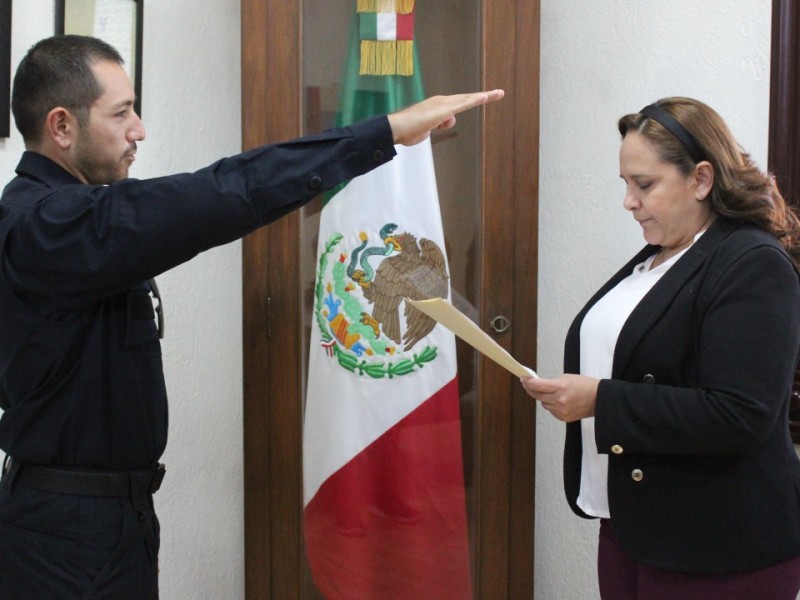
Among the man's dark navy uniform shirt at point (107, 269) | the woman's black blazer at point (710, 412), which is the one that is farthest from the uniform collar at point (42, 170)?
the woman's black blazer at point (710, 412)

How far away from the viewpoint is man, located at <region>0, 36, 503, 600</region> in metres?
1.08

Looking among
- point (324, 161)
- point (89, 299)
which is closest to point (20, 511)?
point (89, 299)

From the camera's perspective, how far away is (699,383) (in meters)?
1.29

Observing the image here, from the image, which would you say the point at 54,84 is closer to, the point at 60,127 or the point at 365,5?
the point at 60,127

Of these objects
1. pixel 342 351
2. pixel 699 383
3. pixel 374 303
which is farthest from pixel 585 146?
pixel 699 383

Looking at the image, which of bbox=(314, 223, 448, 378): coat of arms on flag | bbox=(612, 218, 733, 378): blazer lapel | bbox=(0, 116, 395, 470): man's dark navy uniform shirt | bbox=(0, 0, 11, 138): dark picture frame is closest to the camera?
bbox=(0, 116, 395, 470): man's dark navy uniform shirt

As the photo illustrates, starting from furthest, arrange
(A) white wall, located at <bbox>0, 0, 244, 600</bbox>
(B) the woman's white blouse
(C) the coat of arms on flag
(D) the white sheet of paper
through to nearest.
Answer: (A) white wall, located at <bbox>0, 0, 244, 600</bbox>, (C) the coat of arms on flag, (B) the woman's white blouse, (D) the white sheet of paper

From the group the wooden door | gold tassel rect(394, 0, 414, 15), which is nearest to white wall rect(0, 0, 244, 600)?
the wooden door

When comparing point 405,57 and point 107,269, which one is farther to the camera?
point 405,57

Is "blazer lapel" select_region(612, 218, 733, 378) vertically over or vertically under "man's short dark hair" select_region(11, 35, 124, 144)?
under

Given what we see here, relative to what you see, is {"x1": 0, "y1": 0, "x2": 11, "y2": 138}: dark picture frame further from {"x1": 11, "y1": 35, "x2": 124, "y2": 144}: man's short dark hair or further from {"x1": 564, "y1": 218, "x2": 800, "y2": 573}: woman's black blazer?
{"x1": 564, "y1": 218, "x2": 800, "y2": 573}: woman's black blazer

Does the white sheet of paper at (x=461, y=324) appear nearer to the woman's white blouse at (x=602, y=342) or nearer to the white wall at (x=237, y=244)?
the woman's white blouse at (x=602, y=342)

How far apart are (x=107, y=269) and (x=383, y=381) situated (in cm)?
98

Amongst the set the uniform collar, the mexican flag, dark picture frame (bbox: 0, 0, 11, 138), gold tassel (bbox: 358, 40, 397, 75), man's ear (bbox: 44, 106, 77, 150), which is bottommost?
the mexican flag
